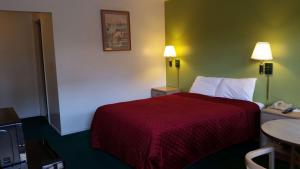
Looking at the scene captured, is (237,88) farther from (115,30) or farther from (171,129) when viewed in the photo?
(115,30)

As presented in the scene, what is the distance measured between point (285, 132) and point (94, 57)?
3200 mm

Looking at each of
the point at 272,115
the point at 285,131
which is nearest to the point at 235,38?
the point at 272,115

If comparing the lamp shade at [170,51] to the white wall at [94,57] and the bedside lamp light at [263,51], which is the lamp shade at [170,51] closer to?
the white wall at [94,57]

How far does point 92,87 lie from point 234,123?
245 cm

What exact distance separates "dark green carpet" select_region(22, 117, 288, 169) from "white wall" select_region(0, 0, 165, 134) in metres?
0.38

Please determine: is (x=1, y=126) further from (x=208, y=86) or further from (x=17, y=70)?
(x=17, y=70)

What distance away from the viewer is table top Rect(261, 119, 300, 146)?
182cm

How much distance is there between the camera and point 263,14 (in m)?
3.42

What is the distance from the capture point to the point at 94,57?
4.31 meters

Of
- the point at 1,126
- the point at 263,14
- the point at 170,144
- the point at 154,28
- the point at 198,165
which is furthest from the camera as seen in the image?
the point at 154,28

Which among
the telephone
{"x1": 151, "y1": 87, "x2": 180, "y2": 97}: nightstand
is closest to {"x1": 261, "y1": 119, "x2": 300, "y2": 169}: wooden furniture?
the telephone

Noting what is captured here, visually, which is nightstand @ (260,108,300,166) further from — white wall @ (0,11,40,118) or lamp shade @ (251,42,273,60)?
white wall @ (0,11,40,118)

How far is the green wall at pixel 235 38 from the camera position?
3.18m

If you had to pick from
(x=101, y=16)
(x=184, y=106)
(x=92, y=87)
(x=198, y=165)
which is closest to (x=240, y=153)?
(x=198, y=165)
